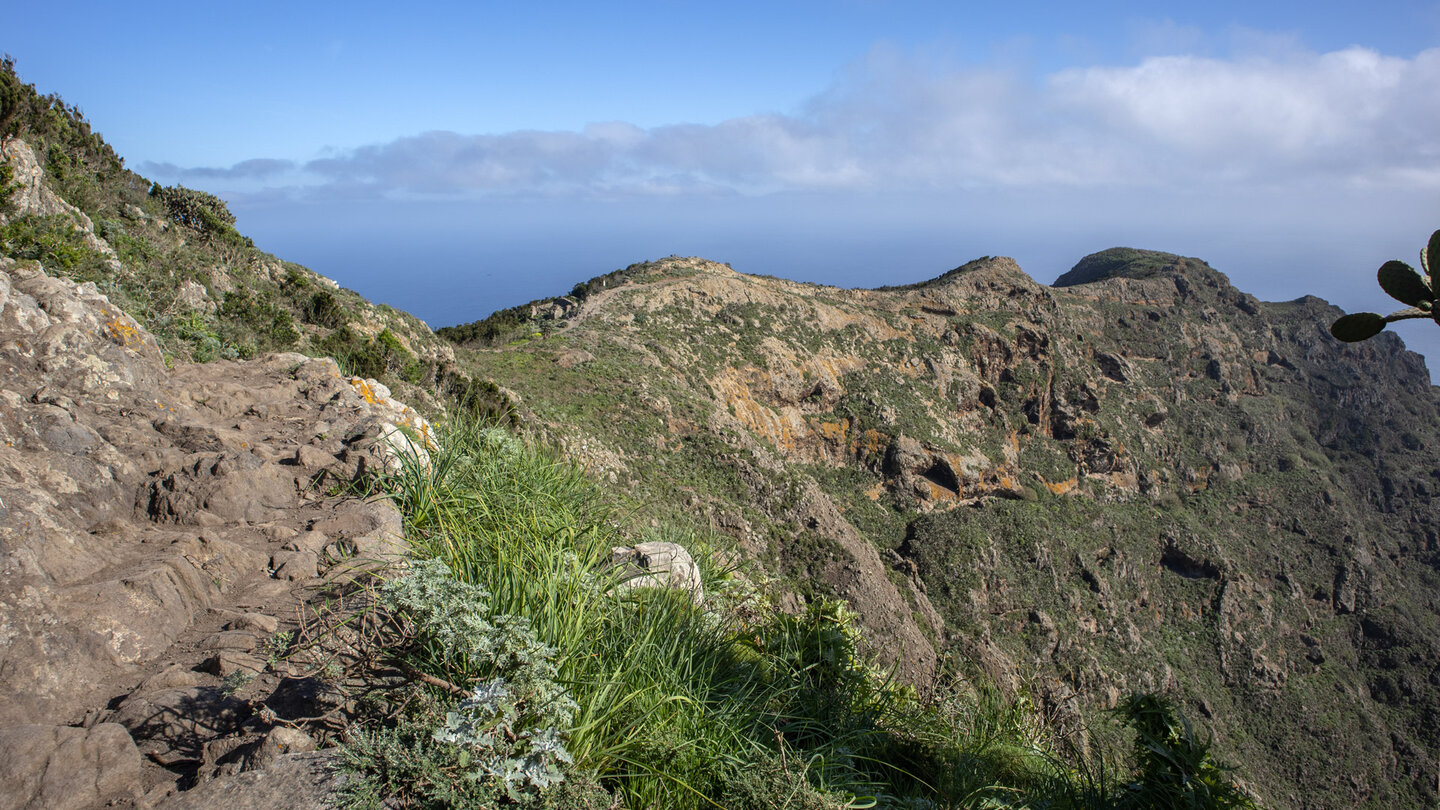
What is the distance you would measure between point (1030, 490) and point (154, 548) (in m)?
42.6

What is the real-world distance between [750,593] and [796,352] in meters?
28.2

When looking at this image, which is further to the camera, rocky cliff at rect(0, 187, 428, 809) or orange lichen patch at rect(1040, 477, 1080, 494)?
orange lichen patch at rect(1040, 477, 1080, 494)

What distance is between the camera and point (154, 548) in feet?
11.7

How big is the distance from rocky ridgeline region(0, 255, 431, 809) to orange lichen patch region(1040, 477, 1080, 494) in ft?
140

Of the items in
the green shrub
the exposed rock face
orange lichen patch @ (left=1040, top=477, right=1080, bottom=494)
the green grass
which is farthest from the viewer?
orange lichen patch @ (left=1040, top=477, right=1080, bottom=494)

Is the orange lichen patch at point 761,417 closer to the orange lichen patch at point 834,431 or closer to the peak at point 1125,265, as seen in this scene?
the orange lichen patch at point 834,431

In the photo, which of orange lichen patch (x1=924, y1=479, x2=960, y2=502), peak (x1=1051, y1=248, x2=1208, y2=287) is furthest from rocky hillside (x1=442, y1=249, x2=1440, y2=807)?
peak (x1=1051, y1=248, x2=1208, y2=287)

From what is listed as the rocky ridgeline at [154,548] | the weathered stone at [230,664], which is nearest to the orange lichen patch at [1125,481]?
the rocky ridgeline at [154,548]

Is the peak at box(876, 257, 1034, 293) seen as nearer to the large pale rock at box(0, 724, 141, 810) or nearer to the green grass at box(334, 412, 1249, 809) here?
the green grass at box(334, 412, 1249, 809)

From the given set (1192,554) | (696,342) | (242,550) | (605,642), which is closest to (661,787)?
(605,642)

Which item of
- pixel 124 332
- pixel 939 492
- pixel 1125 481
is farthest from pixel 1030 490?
pixel 124 332

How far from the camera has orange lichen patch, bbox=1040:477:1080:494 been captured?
1634 inches

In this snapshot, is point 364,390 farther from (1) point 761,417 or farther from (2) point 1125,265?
(2) point 1125,265

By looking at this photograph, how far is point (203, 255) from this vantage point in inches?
483
